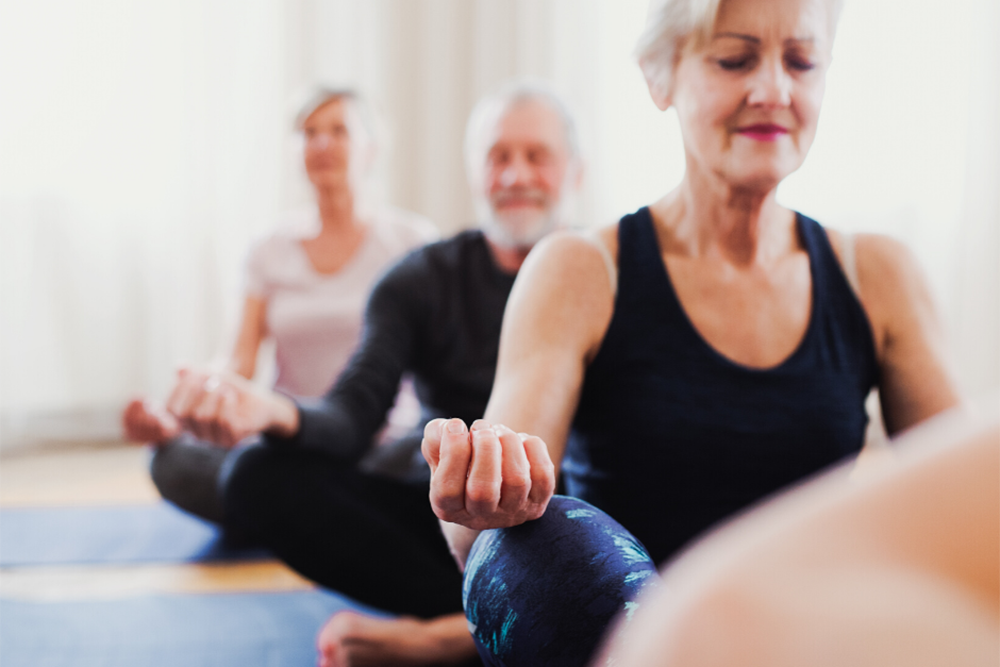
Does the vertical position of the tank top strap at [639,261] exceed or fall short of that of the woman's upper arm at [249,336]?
it exceeds it

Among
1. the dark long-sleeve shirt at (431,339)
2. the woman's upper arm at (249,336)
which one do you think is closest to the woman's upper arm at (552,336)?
the dark long-sleeve shirt at (431,339)

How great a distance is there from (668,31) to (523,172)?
1.86 feet

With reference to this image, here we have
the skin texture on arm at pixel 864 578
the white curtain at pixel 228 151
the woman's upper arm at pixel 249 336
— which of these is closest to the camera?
the skin texture on arm at pixel 864 578

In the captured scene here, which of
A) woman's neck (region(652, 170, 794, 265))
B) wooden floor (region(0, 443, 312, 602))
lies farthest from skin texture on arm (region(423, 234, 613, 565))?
wooden floor (region(0, 443, 312, 602))

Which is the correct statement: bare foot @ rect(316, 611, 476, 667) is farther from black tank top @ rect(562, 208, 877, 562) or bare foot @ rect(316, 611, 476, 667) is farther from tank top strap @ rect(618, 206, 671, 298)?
tank top strap @ rect(618, 206, 671, 298)

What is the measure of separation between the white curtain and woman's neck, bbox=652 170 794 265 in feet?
5.00

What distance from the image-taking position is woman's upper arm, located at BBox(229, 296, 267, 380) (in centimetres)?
175

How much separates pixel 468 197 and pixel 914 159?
1.57 metres

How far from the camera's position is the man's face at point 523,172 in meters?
1.27

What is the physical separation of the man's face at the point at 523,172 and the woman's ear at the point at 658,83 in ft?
1.61

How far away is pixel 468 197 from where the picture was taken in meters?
3.11

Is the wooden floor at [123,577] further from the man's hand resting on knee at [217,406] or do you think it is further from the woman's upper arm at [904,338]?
the woman's upper arm at [904,338]

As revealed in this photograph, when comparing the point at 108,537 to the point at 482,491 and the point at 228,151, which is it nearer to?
the point at 482,491

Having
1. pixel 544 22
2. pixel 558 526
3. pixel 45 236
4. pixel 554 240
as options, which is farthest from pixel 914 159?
pixel 45 236
